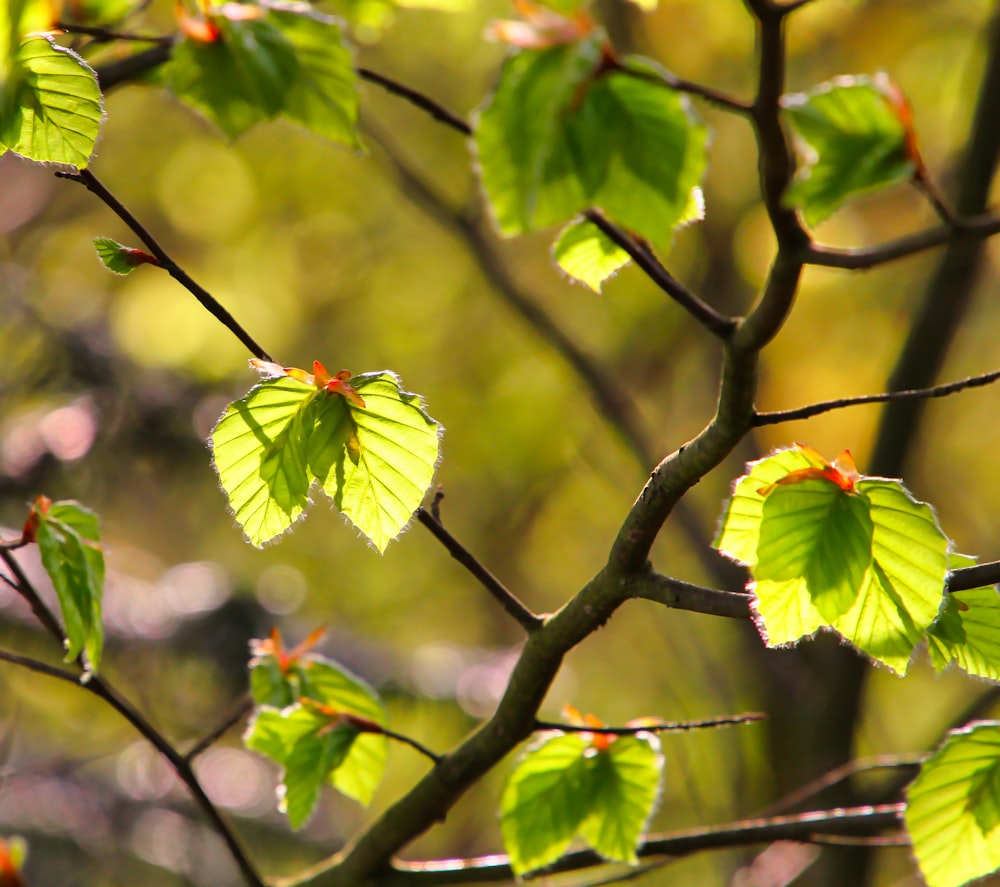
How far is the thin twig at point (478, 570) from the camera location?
98 centimetres

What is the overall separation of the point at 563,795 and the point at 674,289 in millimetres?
689

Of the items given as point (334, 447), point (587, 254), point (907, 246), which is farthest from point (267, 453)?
point (907, 246)

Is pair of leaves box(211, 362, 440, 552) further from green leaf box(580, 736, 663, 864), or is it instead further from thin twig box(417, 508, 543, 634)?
green leaf box(580, 736, 663, 864)

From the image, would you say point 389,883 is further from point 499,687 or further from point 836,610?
point 499,687

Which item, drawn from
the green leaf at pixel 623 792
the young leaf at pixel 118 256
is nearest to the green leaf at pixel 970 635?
the green leaf at pixel 623 792

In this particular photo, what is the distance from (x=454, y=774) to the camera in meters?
1.13

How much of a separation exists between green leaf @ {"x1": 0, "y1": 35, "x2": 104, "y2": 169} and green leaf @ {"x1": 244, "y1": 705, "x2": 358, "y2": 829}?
2.20 feet

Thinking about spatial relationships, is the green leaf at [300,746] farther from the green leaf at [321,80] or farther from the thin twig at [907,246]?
the thin twig at [907,246]

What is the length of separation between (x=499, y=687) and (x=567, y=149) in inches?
143

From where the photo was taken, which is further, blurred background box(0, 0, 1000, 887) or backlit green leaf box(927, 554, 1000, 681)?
blurred background box(0, 0, 1000, 887)

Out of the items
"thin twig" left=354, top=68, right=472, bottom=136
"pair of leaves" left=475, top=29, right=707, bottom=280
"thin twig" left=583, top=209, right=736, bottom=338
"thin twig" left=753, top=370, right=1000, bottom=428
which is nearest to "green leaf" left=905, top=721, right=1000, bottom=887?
"thin twig" left=753, top=370, right=1000, bottom=428

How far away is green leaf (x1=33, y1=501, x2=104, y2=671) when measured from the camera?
3.21 ft

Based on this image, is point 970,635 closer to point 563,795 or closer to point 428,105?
point 563,795

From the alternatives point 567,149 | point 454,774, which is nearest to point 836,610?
point 567,149
